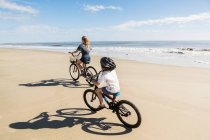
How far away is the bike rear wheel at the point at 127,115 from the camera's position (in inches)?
212

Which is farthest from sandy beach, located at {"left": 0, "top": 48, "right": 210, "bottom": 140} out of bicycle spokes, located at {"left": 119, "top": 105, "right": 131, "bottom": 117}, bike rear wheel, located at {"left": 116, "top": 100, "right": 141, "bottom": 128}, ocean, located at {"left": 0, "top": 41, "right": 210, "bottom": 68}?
ocean, located at {"left": 0, "top": 41, "right": 210, "bottom": 68}

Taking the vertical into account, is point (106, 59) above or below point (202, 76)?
above

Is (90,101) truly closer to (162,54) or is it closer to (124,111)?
(124,111)

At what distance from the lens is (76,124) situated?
5.88 metres

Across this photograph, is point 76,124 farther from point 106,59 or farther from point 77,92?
point 77,92

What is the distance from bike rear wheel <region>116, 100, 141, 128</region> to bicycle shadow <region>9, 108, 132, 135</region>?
0.16 meters

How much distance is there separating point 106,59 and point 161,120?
7.84ft

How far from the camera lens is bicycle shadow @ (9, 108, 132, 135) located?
548 centimetres

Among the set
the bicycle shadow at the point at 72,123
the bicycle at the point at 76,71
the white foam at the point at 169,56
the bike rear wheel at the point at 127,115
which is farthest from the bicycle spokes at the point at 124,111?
the white foam at the point at 169,56

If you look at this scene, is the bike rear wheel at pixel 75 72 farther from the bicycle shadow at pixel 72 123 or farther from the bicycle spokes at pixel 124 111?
the bicycle spokes at pixel 124 111

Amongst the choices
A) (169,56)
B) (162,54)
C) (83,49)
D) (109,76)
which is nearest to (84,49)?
(83,49)

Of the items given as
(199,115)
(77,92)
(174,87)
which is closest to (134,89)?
(174,87)

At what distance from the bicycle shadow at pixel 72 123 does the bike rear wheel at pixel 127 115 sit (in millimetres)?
159

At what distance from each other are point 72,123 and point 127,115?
1.59 meters
